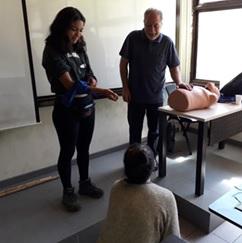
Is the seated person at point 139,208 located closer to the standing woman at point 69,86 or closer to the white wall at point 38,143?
the standing woman at point 69,86

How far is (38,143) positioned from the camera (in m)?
2.54

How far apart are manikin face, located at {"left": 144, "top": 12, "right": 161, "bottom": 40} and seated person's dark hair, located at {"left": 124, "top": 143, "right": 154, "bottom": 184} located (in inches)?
55.0

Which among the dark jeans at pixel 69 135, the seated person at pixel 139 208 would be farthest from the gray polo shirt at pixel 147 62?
the seated person at pixel 139 208

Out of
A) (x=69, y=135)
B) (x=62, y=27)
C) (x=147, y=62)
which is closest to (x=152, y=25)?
(x=147, y=62)

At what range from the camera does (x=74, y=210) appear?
200 centimetres

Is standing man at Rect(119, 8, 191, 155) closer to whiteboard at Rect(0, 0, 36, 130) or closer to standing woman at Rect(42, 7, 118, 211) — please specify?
standing woman at Rect(42, 7, 118, 211)

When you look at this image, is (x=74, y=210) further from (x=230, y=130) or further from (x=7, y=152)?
(x=230, y=130)

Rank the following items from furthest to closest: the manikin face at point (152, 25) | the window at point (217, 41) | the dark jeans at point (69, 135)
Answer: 1. the window at point (217, 41)
2. the manikin face at point (152, 25)
3. the dark jeans at point (69, 135)

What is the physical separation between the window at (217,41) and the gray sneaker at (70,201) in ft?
7.56

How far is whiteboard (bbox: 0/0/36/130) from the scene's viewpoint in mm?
2100

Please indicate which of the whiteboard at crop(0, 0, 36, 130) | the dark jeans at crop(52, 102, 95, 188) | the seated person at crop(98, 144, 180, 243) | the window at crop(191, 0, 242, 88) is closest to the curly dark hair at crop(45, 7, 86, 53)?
the dark jeans at crop(52, 102, 95, 188)

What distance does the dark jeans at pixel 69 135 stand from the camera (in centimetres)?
182

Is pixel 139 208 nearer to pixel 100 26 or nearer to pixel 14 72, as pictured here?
pixel 14 72

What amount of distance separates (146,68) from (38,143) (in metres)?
1.20
